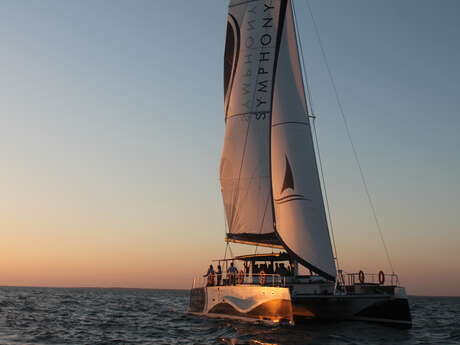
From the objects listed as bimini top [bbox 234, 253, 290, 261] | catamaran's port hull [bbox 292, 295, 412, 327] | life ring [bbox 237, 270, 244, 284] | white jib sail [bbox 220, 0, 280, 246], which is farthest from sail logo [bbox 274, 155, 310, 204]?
catamaran's port hull [bbox 292, 295, 412, 327]

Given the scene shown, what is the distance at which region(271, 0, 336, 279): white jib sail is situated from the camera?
23.8 meters

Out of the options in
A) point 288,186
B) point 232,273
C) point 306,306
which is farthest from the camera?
point 232,273

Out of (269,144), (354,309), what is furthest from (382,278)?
(269,144)

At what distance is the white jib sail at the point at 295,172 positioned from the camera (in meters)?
23.8

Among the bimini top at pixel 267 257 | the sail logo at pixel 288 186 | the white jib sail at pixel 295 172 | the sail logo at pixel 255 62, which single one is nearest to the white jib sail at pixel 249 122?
the sail logo at pixel 255 62

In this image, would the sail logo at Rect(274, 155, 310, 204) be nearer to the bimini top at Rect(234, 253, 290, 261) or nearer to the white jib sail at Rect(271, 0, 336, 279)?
the white jib sail at Rect(271, 0, 336, 279)

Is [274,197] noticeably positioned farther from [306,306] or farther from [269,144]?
[306,306]

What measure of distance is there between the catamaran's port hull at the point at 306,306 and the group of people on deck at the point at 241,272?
1.12m

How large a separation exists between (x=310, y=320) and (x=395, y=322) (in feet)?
13.1

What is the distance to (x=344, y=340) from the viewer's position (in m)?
19.6

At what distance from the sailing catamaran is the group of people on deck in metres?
0.06

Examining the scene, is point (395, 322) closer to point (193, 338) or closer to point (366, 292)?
point (366, 292)

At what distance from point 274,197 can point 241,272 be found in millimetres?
4330

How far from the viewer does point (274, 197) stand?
1016 inches
